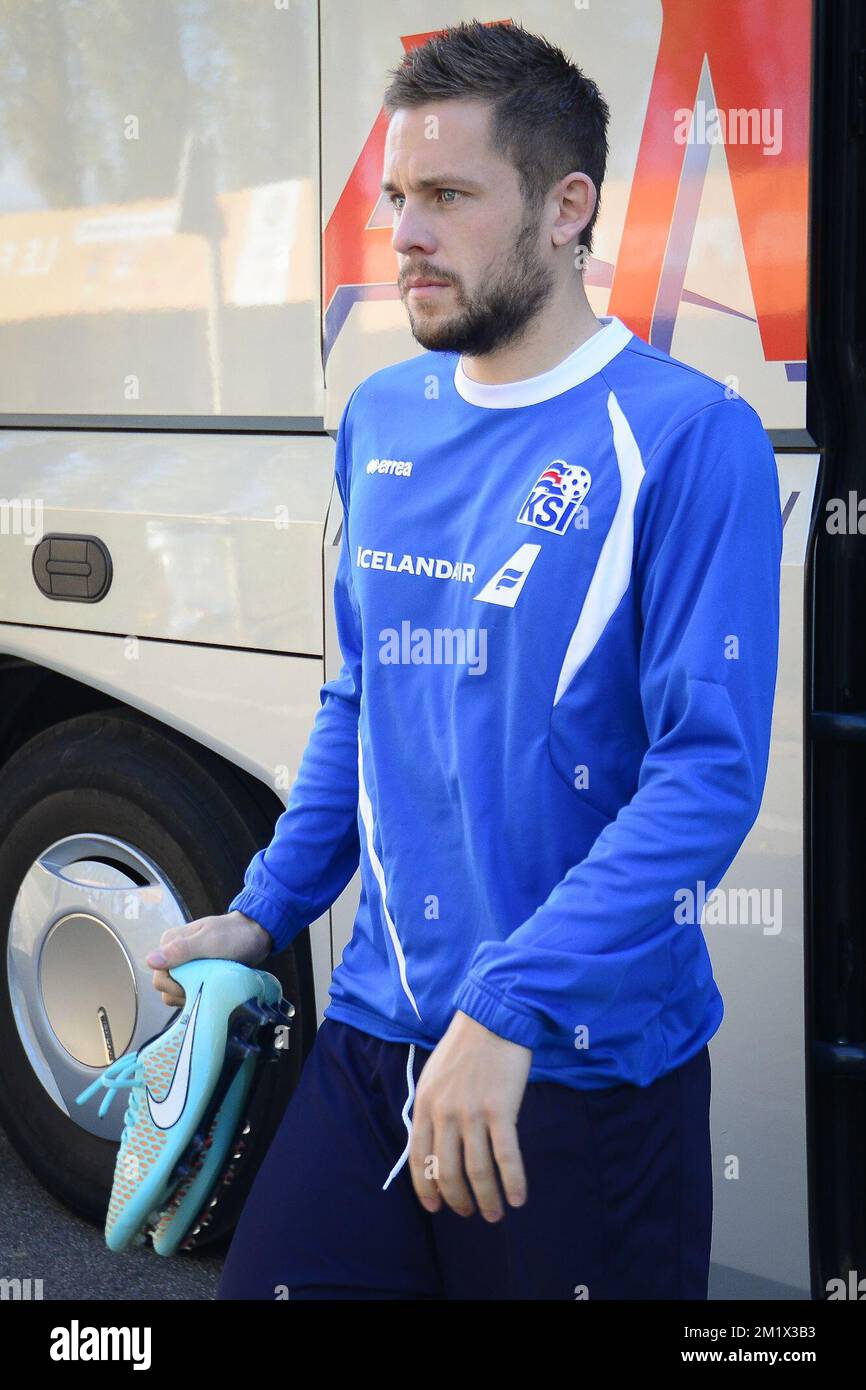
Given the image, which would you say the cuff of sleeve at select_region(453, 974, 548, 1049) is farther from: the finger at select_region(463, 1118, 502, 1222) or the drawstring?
the drawstring

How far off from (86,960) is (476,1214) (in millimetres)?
1814

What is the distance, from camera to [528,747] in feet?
5.27

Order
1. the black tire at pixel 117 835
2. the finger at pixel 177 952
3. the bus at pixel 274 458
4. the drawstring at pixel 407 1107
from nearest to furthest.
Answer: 1. the drawstring at pixel 407 1107
2. the finger at pixel 177 952
3. the bus at pixel 274 458
4. the black tire at pixel 117 835

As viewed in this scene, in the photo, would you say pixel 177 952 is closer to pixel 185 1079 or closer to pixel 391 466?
pixel 185 1079

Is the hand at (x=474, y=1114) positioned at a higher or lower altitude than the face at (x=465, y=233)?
lower

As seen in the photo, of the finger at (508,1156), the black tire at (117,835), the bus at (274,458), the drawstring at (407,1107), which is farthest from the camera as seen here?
the black tire at (117,835)

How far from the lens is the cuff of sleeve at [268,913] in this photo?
190 cm

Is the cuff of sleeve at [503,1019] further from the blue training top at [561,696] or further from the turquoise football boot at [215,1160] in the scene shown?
the turquoise football boot at [215,1160]

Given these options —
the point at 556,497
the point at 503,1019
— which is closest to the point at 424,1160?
the point at 503,1019

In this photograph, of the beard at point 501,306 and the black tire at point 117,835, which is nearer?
the beard at point 501,306

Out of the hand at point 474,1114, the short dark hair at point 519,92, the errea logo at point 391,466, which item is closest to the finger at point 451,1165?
the hand at point 474,1114

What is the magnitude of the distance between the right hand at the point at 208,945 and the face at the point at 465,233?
68 cm

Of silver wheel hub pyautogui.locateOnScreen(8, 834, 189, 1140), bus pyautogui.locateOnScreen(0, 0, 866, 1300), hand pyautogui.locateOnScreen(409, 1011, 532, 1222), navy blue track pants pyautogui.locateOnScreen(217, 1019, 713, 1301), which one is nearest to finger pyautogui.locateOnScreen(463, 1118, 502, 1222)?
hand pyautogui.locateOnScreen(409, 1011, 532, 1222)

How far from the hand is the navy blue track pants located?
18 cm
